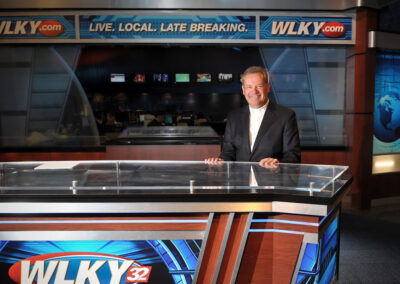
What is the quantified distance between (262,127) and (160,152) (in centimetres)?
214

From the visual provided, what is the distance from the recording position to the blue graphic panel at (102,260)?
1568 mm

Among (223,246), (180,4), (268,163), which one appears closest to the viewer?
(223,246)

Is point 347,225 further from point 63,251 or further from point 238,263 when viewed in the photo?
point 63,251

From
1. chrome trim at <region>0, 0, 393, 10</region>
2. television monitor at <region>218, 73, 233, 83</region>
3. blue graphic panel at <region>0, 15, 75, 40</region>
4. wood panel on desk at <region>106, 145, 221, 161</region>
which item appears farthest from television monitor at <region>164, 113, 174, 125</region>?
blue graphic panel at <region>0, 15, 75, 40</region>

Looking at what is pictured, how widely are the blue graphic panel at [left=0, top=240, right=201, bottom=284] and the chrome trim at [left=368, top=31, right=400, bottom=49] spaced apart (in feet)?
13.4

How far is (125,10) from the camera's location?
4570mm

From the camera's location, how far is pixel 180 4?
4488mm

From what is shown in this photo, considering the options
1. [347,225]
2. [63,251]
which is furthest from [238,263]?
[347,225]

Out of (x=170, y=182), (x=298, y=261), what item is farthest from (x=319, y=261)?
(x=170, y=182)

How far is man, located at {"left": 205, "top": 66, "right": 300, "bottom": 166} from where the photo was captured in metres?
2.15

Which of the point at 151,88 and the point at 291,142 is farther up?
the point at 151,88

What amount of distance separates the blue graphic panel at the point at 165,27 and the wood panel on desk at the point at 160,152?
1629mm

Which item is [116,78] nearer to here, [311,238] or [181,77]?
[181,77]

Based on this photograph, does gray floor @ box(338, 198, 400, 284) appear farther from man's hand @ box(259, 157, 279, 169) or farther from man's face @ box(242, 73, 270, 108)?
man's face @ box(242, 73, 270, 108)
